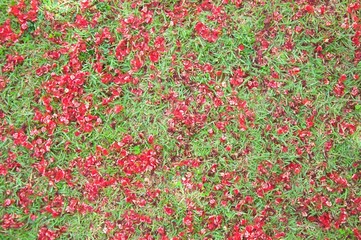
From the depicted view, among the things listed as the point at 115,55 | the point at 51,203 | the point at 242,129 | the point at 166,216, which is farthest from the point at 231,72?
the point at 51,203

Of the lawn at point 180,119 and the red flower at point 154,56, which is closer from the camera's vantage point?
the lawn at point 180,119

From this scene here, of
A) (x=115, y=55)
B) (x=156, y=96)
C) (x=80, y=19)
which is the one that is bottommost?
(x=156, y=96)

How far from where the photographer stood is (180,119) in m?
3.93

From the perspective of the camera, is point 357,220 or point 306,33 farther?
point 306,33

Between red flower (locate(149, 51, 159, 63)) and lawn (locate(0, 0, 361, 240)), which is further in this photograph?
red flower (locate(149, 51, 159, 63))

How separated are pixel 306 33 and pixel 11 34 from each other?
2.57 metres

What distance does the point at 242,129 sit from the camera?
3.90m

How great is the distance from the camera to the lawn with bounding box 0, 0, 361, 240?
382 cm

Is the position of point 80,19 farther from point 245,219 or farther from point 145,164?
point 245,219

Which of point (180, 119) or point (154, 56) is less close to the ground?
point (154, 56)

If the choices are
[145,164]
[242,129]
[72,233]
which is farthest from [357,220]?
[72,233]

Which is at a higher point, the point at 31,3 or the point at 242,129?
the point at 31,3

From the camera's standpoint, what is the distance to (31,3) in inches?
159

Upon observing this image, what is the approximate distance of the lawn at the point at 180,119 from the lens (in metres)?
3.82
